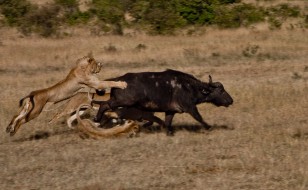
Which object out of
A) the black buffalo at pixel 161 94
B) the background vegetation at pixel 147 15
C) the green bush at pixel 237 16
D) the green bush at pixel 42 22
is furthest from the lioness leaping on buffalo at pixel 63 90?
the green bush at pixel 42 22

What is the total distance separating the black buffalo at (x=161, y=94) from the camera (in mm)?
12062

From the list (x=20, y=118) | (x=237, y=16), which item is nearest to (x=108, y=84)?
(x=20, y=118)

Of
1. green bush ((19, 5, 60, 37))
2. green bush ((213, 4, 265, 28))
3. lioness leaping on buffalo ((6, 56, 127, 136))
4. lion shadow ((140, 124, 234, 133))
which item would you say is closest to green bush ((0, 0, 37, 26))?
green bush ((19, 5, 60, 37))

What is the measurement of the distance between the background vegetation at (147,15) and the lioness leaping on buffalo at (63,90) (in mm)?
18378

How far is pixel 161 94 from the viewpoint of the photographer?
479 inches

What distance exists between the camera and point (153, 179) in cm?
912

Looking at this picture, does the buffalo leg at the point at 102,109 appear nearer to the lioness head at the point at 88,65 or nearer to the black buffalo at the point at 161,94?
the black buffalo at the point at 161,94

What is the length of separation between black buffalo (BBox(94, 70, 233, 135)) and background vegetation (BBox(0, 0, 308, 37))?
58.7 feet

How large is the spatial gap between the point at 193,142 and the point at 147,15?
70.0 feet

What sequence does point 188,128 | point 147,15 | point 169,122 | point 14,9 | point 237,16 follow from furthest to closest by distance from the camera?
point 14,9
point 147,15
point 237,16
point 188,128
point 169,122

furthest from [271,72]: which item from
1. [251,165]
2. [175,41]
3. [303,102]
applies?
[251,165]

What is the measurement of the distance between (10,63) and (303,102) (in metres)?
12.5

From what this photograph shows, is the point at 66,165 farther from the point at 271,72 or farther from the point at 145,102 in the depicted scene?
the point at 271,72

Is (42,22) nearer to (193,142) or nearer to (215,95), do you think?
(215,95)
